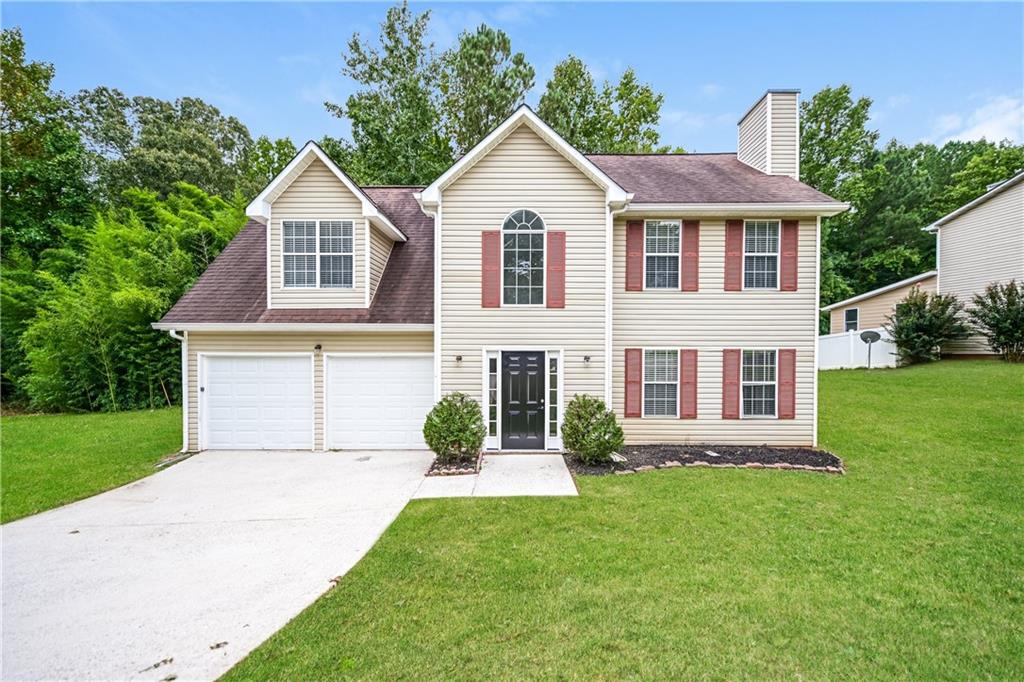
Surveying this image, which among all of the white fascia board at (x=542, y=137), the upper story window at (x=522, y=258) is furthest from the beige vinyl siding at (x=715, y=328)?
the upper story window at (x=522, y=258)

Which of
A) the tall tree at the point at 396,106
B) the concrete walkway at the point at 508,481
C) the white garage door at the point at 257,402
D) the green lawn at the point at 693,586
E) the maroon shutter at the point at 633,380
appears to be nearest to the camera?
the green lawn at the point at 693,586

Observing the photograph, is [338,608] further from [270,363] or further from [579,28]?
[579,28]

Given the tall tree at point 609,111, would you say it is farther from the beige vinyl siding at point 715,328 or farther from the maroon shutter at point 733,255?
the beige vinyl siding at point 715,328

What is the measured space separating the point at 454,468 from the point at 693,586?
4.84 metres

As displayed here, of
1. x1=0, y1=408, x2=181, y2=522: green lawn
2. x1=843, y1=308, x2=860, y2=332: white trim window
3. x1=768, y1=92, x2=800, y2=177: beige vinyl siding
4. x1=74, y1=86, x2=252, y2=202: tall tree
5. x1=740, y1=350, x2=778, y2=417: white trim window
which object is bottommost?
x1=0, y1=408, x2=181, y2=522: green lawn

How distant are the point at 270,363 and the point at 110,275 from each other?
→ 407 inches

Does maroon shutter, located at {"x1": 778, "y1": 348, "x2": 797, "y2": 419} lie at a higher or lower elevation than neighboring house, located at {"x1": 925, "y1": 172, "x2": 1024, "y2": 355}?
lower

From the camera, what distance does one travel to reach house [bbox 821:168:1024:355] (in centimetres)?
1631

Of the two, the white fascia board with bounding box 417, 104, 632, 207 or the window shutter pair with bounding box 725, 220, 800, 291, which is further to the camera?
the window shutter pair with bounding box 725, 220, 800, 291

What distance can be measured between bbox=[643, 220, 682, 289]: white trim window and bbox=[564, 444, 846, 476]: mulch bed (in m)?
3.57

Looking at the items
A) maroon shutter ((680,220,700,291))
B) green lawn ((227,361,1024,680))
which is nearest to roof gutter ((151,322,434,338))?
green lawn ((227,361,1024,680))

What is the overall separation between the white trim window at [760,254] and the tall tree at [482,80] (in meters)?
15.4

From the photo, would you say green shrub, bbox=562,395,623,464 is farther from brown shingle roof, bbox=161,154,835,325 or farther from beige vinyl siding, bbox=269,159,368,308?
beige vinyl siding, bbox=269,159,368,308

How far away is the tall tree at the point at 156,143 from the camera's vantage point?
77.1 feet
